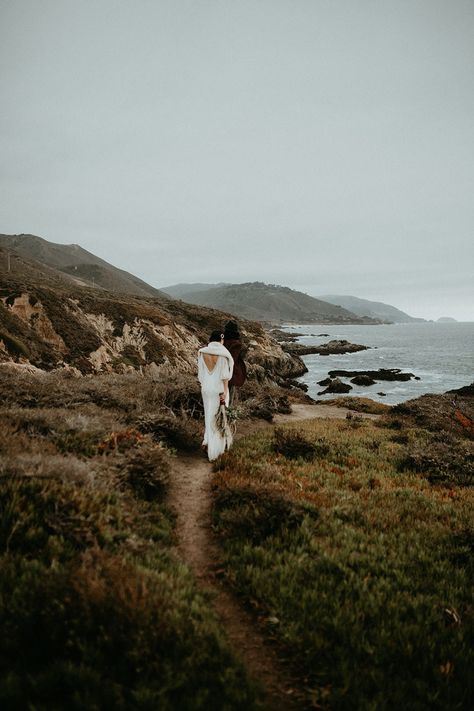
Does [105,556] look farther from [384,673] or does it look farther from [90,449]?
[90,449]

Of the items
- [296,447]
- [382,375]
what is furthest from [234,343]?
[382,375]

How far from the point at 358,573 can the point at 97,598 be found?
3.26 meters

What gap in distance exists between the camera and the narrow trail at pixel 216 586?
124 inches

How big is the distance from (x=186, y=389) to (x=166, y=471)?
638cm

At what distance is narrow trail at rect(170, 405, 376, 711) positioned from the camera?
315 cm

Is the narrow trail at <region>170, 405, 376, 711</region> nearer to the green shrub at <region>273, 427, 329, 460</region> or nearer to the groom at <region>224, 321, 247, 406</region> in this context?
the green shrub at <region>273, 427, 329, 460</region>

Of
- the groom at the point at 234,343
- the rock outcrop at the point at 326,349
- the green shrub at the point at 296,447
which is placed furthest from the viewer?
the rock outcrop at the point at 326,349

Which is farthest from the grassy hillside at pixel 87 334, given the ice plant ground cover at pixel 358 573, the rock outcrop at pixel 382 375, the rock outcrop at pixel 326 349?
the rock outcrop at pixel 326 349

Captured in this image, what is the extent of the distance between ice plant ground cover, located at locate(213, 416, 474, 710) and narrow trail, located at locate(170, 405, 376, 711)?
0.17 m

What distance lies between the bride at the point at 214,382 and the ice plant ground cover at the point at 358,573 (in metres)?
0.77

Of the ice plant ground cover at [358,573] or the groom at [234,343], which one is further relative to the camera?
the groom at [234,343]

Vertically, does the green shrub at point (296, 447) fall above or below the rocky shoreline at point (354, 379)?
above

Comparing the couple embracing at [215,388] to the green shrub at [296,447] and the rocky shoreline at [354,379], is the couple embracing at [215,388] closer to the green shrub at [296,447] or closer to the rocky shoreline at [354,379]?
the green shrub at [296,447]

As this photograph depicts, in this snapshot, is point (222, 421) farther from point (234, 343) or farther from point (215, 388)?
point (234, 343)
